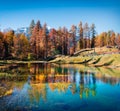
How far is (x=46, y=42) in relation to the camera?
12206 cm

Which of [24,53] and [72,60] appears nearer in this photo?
[72,60]

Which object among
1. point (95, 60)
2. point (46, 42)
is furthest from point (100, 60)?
point (46, 42)

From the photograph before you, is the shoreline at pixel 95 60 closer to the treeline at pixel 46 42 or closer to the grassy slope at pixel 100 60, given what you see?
the grassy slope at pixel 100 60

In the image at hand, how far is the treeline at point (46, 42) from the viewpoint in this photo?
4333 inches

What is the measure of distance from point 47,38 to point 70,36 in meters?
14.5

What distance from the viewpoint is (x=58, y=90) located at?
32969mm

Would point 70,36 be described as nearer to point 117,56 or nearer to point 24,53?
point 24,53

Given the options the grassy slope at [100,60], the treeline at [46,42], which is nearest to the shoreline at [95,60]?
the grassy slope at [100,60]

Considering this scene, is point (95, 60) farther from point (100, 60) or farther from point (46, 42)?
point (46, 42)

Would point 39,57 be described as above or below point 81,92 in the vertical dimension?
above

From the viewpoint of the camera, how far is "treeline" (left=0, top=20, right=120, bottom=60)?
361 ft

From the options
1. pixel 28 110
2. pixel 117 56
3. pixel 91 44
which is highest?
pixel 91 44

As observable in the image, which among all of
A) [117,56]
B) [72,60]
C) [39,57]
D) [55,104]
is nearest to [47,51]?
[39,57]

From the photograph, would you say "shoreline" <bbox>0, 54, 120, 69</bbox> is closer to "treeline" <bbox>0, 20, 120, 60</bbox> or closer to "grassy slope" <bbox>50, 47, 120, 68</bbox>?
"grassy slope" <bbox>50, 47, 120, 68</bbox>
